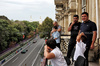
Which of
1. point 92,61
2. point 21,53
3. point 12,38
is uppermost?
point 92,61

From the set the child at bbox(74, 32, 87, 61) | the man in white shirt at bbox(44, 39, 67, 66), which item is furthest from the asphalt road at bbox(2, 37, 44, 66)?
the man in white shirt at bbox(44, 39, 67, 66)

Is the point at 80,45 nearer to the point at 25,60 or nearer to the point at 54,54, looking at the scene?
the point at 54,54

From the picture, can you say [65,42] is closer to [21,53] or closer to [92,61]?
[92,61]

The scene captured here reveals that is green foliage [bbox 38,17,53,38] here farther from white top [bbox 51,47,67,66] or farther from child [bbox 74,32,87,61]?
white top [bbox 51,47,67,66]

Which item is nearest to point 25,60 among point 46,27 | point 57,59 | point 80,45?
point 46,27

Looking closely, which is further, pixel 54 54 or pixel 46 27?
pixel 46 27

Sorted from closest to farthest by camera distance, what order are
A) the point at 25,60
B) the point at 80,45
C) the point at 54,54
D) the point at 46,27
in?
the point at 54,54, the point at 80,45, the point at 25,60, the point at 46,27

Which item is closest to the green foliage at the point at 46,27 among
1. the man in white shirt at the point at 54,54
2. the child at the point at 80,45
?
the child at the point at 80,45

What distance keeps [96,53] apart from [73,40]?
120 centimetres

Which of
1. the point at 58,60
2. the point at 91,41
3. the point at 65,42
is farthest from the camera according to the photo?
the point at 65,42

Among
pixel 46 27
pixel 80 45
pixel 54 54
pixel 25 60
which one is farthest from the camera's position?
pixel 46 27

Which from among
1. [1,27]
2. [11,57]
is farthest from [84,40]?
[11,57]

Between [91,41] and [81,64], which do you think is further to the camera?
[91,41]

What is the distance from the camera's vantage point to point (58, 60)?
2785 mm
